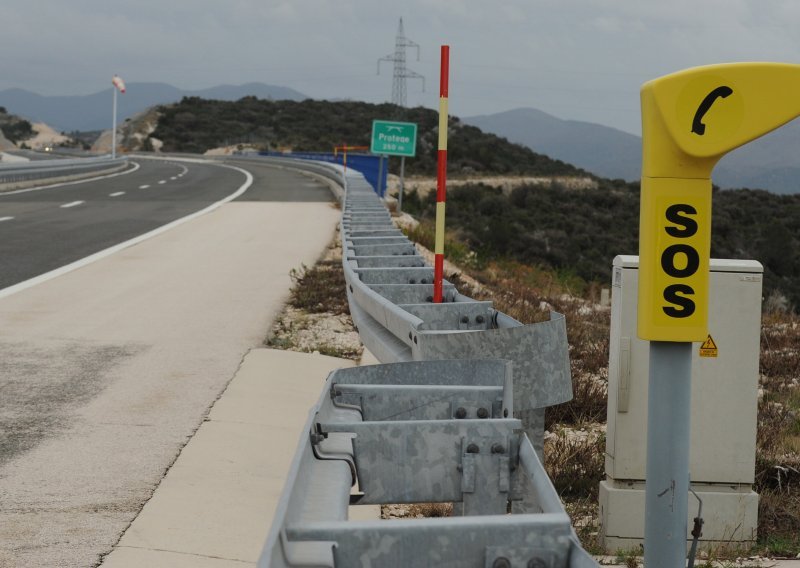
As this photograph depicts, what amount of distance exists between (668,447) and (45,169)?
114 ft

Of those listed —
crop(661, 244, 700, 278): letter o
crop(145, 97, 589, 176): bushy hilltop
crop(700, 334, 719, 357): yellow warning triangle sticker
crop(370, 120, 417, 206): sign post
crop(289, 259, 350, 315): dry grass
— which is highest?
crop(145, 97, 589, 176): bushy hilltop

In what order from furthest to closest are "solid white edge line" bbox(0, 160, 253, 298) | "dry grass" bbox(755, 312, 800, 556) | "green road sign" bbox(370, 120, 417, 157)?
"green road sign" bbox(370, 120, 417, 157), "solid white edge line" bbox(0, 160, 253, 298), "dry grass" bbox(755, 312, 800, 556)

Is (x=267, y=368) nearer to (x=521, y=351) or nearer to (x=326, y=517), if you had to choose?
(x=521, y=351)

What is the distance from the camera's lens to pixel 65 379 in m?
7.61

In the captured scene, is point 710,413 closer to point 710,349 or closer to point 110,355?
point 710,349

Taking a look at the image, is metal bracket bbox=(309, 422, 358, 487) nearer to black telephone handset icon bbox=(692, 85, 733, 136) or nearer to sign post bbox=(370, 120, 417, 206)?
black telephone handset icon bbox=(692, 85, 733, 136)

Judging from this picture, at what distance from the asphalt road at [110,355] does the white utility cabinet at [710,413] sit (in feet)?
7.64

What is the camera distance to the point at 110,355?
334 inches

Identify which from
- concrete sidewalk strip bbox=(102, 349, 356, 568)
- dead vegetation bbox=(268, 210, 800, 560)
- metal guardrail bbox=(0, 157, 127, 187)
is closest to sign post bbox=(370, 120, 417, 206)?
metal guardrail bbox=(0, 157, 127, 187)

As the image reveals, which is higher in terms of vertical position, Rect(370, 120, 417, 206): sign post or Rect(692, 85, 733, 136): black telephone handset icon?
Rect(370, 120, 417, 206): sign post

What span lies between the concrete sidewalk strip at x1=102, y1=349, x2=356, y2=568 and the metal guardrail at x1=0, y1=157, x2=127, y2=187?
84.4 feet

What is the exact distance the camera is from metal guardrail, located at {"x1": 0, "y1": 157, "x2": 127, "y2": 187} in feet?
103

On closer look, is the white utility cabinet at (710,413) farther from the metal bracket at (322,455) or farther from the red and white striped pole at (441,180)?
the metal bracket at (322,455)

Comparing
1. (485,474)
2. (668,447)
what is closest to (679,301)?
(668,447)
